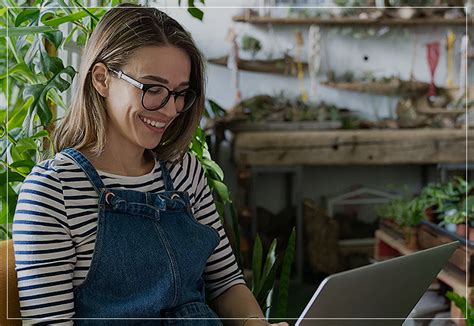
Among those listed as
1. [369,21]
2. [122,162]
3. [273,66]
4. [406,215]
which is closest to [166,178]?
[122,162]

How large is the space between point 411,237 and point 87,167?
71cm

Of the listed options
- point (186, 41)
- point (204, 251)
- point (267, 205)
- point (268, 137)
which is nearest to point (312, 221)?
point (267, 205)

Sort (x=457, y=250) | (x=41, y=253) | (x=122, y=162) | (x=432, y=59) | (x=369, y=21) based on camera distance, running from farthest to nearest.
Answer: (x=369, y=21), (x=432, y=59), (x=457, y=250), (x=122, y=162), (x=41, y=253)

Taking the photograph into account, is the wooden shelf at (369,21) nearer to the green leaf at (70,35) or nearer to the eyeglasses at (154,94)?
the green leaf at (70,35)

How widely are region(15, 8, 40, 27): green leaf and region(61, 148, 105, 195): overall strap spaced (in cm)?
28

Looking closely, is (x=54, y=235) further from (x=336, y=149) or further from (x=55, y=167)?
(x=336, y=149)

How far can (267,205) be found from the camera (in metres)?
1.23

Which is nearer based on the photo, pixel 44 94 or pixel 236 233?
pixel 44 94

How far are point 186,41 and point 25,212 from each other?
30 centimetres

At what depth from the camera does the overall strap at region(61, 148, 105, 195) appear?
81cm

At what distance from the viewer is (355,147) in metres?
1.36

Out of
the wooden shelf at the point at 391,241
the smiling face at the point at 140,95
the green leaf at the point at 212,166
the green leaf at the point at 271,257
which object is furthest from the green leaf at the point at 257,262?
the smiling face at the point at 140,95

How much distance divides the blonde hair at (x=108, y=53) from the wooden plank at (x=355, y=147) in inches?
15.1

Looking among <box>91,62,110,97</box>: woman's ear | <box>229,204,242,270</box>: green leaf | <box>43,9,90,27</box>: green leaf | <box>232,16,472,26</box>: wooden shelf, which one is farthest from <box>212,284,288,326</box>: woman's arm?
<box>232,16,472,26</box>: wooden shelf
